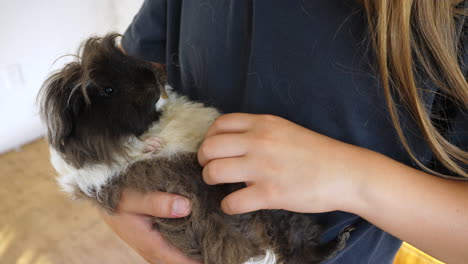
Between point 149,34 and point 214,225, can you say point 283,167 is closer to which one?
point 214,225

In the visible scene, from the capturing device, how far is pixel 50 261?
73.2 inches

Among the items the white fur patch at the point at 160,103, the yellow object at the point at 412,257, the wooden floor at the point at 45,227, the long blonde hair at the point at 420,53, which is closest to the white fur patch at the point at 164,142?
the white fur patch at the point at 160,103

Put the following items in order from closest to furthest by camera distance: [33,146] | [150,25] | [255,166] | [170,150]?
[255,166]
[170,150]
[150,25]
[33,146]

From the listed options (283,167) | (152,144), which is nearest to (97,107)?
(152,144)

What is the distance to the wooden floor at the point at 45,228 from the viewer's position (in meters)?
1.90

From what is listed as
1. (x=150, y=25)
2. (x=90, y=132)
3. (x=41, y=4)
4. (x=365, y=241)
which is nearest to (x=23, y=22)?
(x=41, y=4)

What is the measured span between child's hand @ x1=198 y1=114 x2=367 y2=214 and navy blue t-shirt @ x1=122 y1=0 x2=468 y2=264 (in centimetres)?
11

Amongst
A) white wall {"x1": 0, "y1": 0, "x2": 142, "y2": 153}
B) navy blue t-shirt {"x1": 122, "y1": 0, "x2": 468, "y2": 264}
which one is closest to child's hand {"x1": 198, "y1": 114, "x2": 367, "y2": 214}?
navy blue t-shirt {"x1": 122, "y1": 0, "x2": 468, "y2": 264}

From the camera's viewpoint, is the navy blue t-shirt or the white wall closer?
the navy blue t-shirt

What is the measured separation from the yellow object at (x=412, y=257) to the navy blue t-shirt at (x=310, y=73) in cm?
47

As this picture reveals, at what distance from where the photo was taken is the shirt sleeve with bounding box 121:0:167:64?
108 centimetres

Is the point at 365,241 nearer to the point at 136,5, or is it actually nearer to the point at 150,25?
the point at 150,25

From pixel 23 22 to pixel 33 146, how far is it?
0.90 meters

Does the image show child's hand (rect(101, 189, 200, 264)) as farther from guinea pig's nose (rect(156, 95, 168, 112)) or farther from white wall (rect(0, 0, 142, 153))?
white wall (rect(0, 0, 142, 153))
